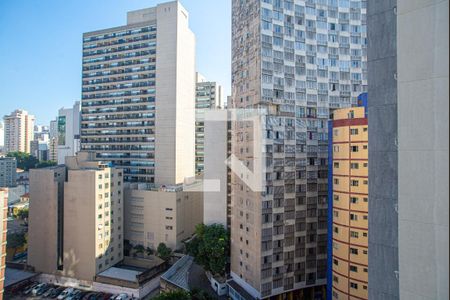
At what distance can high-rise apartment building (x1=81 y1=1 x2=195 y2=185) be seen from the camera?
1857 inches

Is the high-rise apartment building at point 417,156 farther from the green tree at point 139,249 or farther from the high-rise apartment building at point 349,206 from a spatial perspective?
the green tree at point 139,249

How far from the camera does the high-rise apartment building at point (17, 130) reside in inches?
3880

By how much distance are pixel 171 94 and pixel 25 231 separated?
3302 cm

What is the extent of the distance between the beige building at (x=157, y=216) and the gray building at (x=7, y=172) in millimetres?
53027

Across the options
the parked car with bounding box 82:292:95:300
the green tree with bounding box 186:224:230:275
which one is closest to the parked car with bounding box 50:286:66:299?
the parked car with bounding box 82:292:95:300

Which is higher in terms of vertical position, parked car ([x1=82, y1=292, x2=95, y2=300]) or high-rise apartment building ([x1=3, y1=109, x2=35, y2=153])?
high-rise apartment building ([x1=3, y1=109, x2=35, y2=153])

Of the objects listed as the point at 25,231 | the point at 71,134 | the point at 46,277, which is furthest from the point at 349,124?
the point at 71,134

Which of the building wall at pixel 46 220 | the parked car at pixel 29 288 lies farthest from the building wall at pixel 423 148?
the parked car at pixel 29 288

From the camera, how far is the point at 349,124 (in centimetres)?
2175

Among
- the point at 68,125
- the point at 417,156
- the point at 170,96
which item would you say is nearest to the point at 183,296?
the point at 417,156

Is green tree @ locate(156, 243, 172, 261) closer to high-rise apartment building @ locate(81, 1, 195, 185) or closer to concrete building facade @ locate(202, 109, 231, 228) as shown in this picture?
concrete building facade @ locate(202, 109, 231, 228)

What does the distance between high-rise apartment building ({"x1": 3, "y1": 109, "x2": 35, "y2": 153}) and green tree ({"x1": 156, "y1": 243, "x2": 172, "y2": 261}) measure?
313 feet

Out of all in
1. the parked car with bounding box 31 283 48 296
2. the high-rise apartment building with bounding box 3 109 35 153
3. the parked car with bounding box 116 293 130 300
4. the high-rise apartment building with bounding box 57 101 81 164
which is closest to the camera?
the parked car with bounding box 116 293 130 300

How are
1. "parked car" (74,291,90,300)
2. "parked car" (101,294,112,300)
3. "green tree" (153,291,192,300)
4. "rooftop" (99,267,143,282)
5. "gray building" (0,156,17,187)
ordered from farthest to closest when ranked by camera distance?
"gray building" (0,156,17,187)
"rooftop" (99,267,143,282)
"parked car" (101,294,112,300)
"parked car" (74,291,90,300)
"green tree" (153,291,192,300)
